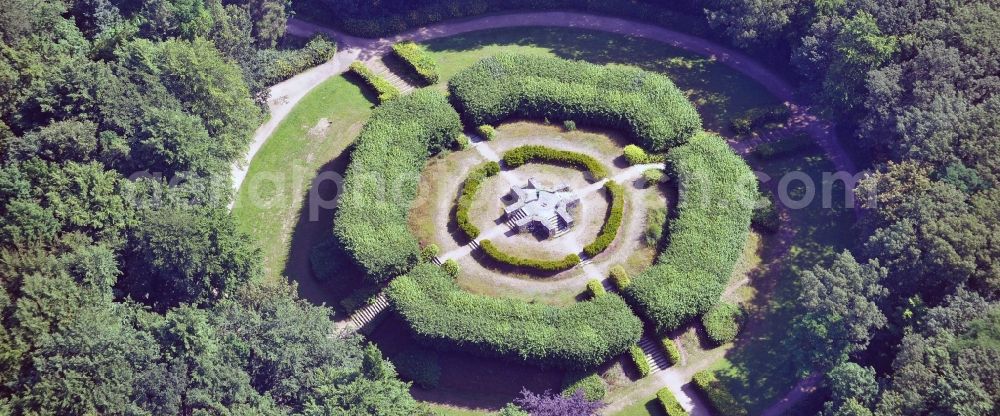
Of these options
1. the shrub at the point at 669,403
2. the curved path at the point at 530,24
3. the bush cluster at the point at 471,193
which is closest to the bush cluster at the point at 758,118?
the curved path at the point at 530,24

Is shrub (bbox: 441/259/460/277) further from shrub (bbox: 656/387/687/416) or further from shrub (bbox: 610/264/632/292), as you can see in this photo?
shrub (bbox: 656/387/687/416)

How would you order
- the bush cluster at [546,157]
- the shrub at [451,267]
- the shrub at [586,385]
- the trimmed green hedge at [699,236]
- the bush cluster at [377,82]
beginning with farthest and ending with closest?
the bush cluster at [377,82] < the bush cluster at [546,157] < the shrub at [451,267] < the trimmed green hedge at [699,236] < the shrub at [586,385]

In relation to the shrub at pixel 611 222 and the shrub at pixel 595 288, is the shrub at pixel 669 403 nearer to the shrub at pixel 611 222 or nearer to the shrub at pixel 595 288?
the shrub at pixel 595 288

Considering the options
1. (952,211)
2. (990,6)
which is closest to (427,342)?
(952,211)

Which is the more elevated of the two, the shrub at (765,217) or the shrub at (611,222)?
the shrub at (765,217)

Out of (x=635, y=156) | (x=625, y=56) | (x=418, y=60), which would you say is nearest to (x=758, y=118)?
(x=635, y=156)

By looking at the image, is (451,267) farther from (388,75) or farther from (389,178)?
(388,75)

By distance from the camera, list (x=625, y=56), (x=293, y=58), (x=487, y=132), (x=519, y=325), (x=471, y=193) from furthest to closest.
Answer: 1. (x=625, y=56)
2. (x=293, y=58)
3. (x=487, y=132)
4. (x=471, y=193)
5. (x=519, y=325)

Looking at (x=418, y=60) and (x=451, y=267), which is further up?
(x=418, y=60)
